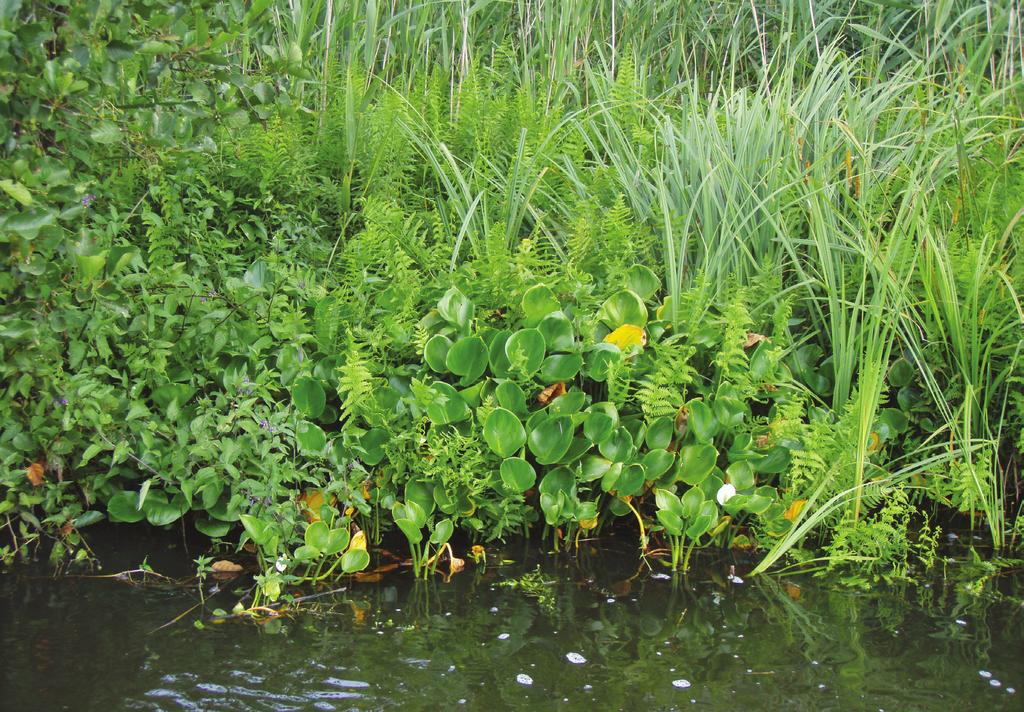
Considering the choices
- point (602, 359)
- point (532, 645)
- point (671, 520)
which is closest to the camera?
point (532, 645)

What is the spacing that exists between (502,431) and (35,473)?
1.33 metres

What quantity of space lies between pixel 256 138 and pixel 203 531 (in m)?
1.62

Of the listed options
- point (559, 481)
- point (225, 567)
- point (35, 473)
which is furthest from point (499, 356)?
point (35, 473)

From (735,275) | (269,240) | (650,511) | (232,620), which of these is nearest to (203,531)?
(232,620)

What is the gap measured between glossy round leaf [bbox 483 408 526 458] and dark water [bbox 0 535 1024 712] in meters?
0.36

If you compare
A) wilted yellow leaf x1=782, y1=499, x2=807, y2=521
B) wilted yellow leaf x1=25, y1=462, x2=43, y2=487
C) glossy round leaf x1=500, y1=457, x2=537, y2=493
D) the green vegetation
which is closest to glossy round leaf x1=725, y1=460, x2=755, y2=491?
the green vegetation

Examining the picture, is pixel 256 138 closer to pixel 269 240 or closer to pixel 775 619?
pixel 269 240

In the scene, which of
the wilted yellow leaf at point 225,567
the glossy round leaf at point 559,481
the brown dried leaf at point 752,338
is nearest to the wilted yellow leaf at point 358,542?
the wilted yellow leaf at point 225,567

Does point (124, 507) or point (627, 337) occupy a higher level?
point (627, 337)

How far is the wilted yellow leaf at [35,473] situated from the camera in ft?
8.95

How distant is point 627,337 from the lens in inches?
123

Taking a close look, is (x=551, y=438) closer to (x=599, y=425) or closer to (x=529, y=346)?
(x=599, y=425)

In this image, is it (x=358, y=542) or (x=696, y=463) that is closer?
(x=358, y=542)

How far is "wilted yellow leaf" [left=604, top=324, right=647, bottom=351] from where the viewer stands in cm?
313
